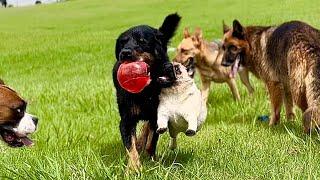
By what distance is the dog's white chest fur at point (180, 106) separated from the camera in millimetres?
4828

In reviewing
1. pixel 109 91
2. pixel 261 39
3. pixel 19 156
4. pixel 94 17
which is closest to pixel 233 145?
pixel 19 156

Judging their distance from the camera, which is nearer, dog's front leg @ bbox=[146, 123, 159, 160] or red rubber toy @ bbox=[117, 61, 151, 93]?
red rubber toy @ bbox=[117, 61, 151, 93]

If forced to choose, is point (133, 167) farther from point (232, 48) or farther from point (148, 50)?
point (232, 48)

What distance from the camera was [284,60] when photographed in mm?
6828

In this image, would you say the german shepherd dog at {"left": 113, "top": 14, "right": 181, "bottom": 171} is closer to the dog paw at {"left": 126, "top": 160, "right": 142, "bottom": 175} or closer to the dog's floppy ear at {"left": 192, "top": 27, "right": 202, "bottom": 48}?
the dog paw at {"left": 126, "top": 160, "right": 142, "bottom": 175}

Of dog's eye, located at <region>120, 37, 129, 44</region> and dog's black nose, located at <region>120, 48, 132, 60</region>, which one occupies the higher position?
dog's eye, located at <region>120, 37, 129, 44</region>

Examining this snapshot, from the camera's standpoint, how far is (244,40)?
807cm

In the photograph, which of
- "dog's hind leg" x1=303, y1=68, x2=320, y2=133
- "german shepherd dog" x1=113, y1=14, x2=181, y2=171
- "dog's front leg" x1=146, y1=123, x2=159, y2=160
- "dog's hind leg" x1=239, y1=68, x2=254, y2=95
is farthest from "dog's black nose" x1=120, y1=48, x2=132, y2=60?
"dog's hind leg" x1=239, y1=68, x2=254, y2=95

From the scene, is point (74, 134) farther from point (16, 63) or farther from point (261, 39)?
point (16, 63)

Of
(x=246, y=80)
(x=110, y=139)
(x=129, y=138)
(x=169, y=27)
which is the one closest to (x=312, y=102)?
(x=169, y=27)

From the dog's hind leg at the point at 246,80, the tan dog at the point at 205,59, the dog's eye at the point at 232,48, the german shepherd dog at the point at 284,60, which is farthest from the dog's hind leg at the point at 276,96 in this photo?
the tan dog at the point at 205,59

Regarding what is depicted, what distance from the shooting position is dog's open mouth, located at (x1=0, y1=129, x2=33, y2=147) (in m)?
4.89

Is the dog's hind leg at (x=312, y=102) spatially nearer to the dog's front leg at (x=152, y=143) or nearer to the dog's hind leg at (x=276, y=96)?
the dog's hind leg at (x=276, y=96)

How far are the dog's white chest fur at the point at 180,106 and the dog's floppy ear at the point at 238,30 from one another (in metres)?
3.18
